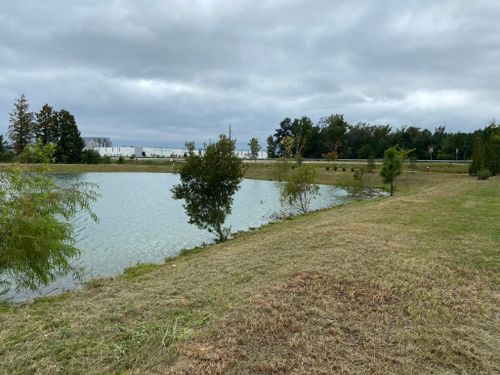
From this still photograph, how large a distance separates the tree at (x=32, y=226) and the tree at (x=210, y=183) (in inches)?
307

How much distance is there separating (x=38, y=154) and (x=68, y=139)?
80.7m

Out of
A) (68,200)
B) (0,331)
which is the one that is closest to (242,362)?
(0,331)

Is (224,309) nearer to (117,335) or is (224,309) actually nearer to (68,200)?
(117,335)

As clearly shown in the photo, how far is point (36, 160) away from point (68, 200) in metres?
1.16

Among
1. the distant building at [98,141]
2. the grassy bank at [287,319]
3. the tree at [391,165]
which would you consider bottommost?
the grassy bank at [287,319]

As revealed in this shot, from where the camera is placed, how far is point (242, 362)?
13.3 feet

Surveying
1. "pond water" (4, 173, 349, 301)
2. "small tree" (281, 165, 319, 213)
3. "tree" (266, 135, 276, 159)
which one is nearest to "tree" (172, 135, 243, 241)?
"pond water" (4, 173, 349, 301)

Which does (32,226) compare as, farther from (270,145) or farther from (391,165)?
(270,145)

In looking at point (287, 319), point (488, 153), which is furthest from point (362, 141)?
point (287, 319)

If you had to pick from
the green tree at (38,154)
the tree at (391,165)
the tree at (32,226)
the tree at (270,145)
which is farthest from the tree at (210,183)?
the tree at (270,145)

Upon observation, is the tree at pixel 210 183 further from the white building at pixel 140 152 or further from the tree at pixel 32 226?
the white building at pixel 140 152

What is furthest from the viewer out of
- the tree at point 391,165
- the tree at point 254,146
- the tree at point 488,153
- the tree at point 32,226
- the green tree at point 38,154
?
the tree at point 254,146

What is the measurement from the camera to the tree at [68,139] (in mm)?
82375

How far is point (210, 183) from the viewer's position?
1705 cm
